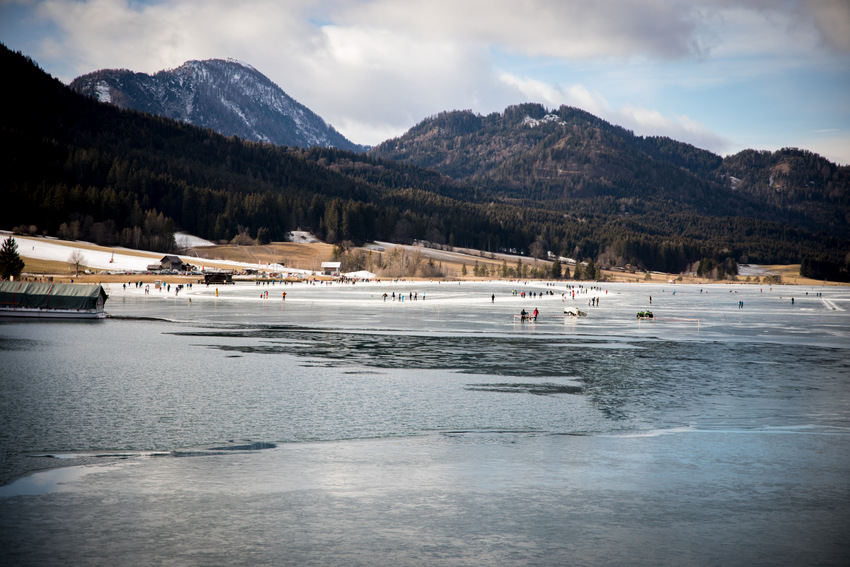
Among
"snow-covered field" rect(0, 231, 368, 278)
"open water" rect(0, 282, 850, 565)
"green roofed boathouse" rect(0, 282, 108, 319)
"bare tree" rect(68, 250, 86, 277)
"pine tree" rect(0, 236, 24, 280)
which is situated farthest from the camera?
"snow-covered field" rect(0, 231, 368, 278)

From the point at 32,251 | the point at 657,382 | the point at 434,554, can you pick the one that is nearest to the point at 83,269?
the point at 32,251

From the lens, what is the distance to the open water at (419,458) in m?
11.0

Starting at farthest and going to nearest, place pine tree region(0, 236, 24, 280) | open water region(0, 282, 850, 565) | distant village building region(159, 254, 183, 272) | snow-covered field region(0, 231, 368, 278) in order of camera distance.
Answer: distant village building region(159, 254, 183, 272) → snow-covered field region(0, 231, 368, 278) → pine tree region(0, 236, 24, 280) → open water region(0, 282, 850, 565)

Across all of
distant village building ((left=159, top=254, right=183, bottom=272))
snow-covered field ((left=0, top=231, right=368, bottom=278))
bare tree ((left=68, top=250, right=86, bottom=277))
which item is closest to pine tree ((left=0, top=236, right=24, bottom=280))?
bare tree ((left=68, top=250, right=86, bottom=277))

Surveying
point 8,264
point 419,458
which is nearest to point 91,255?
point 8,264

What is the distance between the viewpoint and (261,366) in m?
31.8

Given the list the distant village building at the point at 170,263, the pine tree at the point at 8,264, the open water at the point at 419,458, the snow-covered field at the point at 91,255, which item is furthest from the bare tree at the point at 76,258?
the open water at the point at 419,458

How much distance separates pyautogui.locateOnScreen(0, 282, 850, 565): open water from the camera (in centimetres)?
1096

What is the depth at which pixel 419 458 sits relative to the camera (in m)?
16.4

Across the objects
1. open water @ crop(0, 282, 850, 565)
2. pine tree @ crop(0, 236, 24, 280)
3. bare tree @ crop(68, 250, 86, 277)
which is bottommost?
open water @ crop(0, 282, 850, 565)

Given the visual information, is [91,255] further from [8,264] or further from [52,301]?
[52,301]

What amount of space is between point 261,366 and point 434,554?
2280 cm

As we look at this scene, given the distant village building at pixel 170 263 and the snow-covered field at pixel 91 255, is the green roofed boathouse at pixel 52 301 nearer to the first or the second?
the snow-covered field at pixel 91 255

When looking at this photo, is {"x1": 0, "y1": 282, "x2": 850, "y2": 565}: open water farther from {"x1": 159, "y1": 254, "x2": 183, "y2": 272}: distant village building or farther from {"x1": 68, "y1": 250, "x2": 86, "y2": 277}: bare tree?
{"x1": 159, "y1": 254, "x2": 183, "y2": 272}: distant village building
